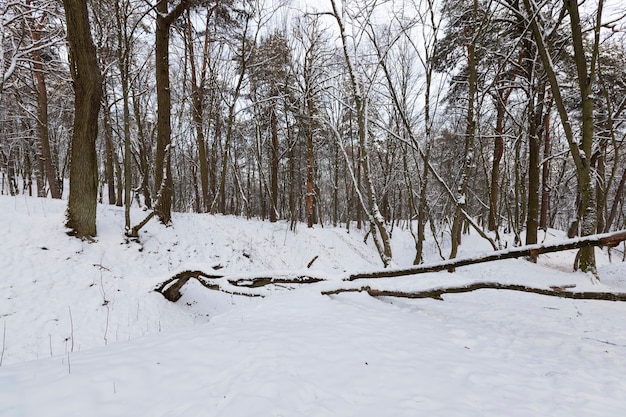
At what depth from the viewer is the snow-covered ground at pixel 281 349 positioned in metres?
1.74

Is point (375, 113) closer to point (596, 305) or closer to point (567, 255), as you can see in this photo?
point (596, 305)

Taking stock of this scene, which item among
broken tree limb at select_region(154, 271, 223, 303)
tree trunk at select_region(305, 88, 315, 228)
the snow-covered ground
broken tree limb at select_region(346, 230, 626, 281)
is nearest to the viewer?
the snow-covered ground

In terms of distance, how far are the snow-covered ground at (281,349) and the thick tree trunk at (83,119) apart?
613 millimetres

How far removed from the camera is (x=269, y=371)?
2.08m

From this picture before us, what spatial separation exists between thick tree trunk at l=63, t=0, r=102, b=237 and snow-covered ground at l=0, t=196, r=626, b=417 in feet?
2.01

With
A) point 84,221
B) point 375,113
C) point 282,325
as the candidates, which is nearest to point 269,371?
point 282,325

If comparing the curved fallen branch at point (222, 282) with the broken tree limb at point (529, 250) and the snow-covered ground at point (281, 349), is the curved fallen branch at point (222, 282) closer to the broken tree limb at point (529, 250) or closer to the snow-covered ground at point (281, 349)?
the snow-covered ground at point (281, 349)

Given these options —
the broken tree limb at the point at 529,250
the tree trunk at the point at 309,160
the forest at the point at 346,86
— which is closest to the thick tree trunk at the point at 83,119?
the forest at the point at 346,86

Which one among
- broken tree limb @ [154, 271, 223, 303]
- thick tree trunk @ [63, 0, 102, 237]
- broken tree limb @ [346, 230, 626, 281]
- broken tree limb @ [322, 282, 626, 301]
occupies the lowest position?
broken tree limb @ [154, 271, 223, 303]

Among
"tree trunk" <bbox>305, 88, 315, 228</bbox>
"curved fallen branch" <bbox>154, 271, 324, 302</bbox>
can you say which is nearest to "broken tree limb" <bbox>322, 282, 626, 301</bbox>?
"curved fallen branch" <bbox>154, 271, 324, 302</bbox>

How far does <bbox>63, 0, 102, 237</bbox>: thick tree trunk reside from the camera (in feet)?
21.9

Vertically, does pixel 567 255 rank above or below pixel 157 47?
below

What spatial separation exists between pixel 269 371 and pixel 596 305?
6.29 m

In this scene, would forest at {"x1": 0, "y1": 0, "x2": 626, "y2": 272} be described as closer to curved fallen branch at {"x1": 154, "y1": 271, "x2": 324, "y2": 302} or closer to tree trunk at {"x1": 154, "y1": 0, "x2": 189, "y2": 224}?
tree trunk at {"x1": 154, "y1": 0, "x2": 189, "y2": 224}
